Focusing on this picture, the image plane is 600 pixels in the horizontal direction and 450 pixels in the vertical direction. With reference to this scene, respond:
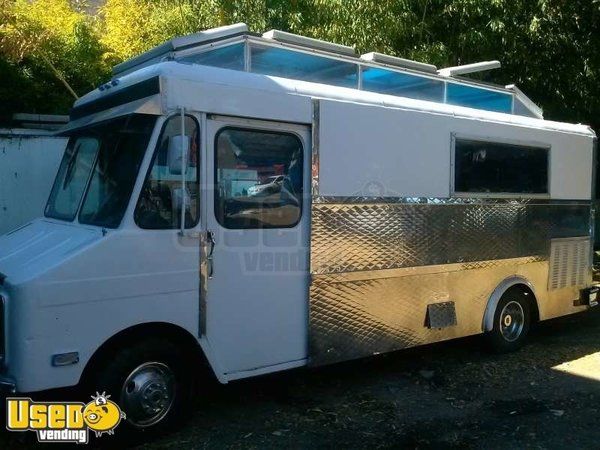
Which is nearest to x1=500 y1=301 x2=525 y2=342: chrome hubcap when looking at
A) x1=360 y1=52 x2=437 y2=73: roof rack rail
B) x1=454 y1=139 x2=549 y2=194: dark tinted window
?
x1=454 y1=139 x2=549 y2=194: dark tinted window

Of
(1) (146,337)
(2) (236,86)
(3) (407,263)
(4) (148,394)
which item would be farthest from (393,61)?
(4) (148,394)

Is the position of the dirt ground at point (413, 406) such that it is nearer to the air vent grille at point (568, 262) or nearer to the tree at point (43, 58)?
the air vent grille at point (568, 262)

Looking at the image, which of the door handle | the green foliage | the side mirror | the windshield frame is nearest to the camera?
the side mirror

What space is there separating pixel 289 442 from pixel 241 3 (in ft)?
23.2

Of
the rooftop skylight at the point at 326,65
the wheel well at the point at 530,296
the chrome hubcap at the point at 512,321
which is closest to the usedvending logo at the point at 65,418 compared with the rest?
the rooftop skylight at the point at 326,65

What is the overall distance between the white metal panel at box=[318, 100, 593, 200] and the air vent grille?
1.43 metres

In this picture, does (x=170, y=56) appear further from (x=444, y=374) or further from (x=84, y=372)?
(x=444, y=374)

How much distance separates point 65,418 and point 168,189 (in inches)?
66.5

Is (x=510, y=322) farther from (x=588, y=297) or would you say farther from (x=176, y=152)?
(x=176, y=152)

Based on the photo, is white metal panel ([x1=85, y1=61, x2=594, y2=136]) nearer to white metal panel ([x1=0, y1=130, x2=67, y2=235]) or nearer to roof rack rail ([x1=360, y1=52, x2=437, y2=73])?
roof rack rail ([x1=360, y1=52, x2=437, y2=73])

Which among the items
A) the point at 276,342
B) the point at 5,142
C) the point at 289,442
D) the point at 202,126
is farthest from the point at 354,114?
the point at 5,142

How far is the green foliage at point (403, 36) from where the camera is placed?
28.5 ft

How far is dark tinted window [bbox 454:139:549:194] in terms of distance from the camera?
19.2ft

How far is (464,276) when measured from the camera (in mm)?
5895
